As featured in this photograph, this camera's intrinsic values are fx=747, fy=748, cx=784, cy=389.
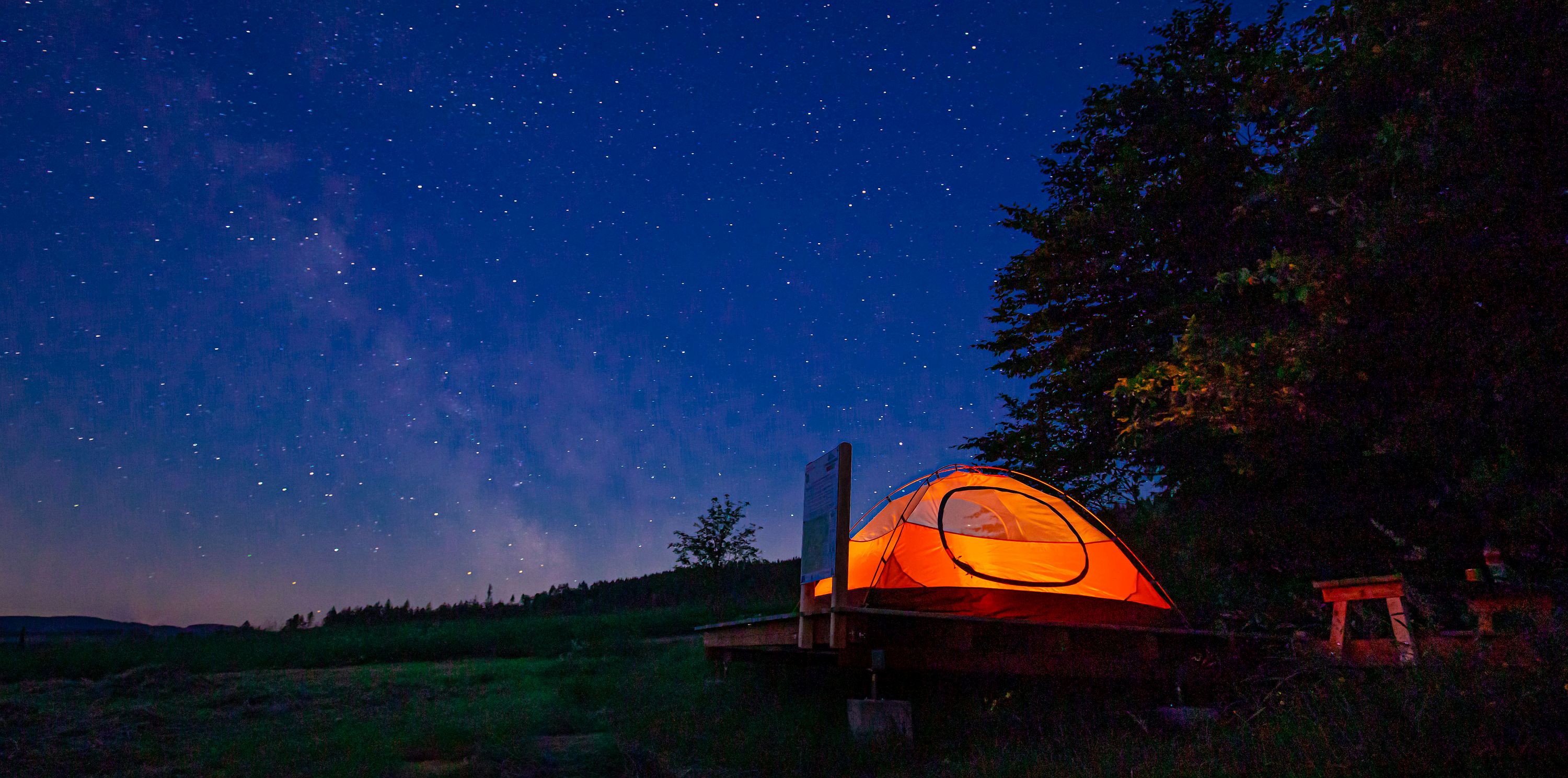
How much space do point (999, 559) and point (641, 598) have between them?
955 inches

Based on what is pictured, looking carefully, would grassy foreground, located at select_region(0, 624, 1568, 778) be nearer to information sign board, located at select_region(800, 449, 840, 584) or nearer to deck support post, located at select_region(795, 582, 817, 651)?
deck support post, located at select_region(795, 582, 817, 651)

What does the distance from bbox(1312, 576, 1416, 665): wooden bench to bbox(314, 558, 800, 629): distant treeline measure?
49.8 ft

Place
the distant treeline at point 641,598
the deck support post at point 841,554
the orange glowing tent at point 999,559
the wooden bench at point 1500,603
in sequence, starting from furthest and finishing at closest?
the distant treeline at point 641,598 → the orange glowing tent at point 999,559 → the deck support post at point 841,554 → the wooden bench at point 1500,603

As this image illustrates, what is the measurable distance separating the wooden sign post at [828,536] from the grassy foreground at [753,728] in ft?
3.37

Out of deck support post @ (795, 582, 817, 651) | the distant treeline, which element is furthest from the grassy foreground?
the distant treeline

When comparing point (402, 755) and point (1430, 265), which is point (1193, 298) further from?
point (402, 755)

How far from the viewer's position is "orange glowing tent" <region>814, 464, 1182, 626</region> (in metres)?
6.72

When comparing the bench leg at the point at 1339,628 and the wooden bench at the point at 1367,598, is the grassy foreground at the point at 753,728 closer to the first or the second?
the bench leg at the point at 1339,628

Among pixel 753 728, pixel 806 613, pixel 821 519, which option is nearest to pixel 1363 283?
pixel 821 519

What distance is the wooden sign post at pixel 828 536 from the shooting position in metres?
5.38

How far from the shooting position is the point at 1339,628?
617 centimetres

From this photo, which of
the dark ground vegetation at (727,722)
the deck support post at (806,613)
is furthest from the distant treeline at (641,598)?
the deck support post at (806,613)

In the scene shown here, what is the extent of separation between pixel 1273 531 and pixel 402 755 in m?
10.4

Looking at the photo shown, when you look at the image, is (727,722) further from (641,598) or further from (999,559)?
(641,598)
